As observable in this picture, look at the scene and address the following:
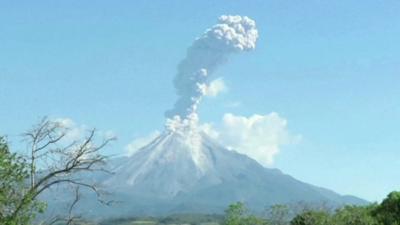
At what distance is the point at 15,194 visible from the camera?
26422mm

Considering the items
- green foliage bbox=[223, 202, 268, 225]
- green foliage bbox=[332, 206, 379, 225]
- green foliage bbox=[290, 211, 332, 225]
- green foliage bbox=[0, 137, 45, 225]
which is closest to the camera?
green foliage bbox=[0, 137, 45, 225]

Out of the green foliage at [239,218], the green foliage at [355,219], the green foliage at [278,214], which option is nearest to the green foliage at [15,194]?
the green foliage at [355,219]

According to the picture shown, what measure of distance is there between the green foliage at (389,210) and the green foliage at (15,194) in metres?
53.2

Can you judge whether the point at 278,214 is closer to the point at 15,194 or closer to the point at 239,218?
the point at 239,218

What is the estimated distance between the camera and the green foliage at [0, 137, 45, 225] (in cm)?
2595

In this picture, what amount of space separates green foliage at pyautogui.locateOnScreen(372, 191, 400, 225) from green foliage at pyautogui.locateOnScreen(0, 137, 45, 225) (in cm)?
5324

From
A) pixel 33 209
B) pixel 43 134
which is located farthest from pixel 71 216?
pixel 43 134

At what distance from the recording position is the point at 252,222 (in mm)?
109438

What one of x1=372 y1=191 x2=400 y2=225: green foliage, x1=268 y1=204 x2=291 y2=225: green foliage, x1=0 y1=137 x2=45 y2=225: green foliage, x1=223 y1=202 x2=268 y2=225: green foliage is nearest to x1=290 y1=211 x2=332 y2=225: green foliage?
x1=372 y1=191 x2=400 y2=225: green foliage

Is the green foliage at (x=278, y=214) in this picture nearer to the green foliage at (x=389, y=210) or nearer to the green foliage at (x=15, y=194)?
the green foliage at (x=389, y=210)

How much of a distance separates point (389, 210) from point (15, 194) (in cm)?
5937

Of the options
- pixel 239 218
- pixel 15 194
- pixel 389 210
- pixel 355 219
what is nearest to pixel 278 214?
pixel 239 218

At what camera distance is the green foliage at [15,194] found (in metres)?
26.0

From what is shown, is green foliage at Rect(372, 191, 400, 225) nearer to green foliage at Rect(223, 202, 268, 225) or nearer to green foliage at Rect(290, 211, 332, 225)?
green foliage at Rect(290, 211, 332, 225)
